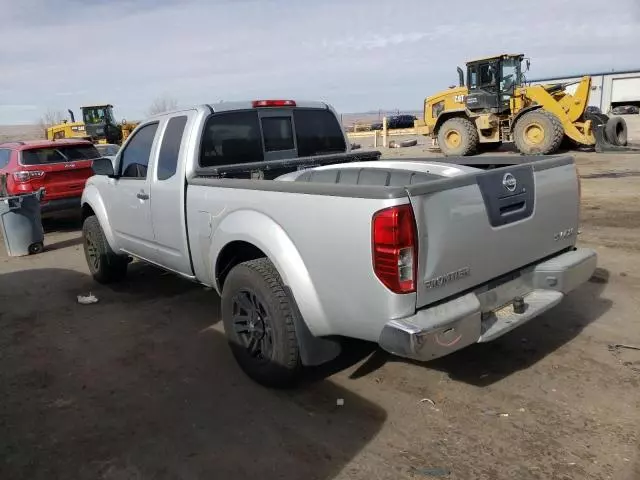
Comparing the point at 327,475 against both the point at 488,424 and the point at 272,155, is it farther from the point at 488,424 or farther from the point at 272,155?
the point at 272,155

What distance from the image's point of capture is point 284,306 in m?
3.47

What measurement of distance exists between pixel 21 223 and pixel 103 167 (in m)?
3.91

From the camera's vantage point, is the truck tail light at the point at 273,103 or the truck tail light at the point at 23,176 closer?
the truck tail light at the point at 273,103

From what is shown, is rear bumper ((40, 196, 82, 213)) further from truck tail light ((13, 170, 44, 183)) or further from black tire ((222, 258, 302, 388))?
black tire ((222, 258, 302, 388))

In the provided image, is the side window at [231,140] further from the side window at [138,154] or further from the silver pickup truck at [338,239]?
the side window at [138,154]

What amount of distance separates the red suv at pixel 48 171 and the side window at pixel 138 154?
4.61 metres

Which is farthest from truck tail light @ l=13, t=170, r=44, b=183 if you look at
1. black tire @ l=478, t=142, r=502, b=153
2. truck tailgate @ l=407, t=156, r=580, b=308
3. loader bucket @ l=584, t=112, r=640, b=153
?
black tire @ l=478, t=142, r=502, b=153

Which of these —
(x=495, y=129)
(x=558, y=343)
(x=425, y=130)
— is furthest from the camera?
(x=425, y=130)

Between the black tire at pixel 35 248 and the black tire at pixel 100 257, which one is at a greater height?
the black tire at pixel 100 257

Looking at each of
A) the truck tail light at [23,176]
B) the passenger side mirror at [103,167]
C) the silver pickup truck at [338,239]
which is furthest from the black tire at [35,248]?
the silver pickup truck at [338,239]

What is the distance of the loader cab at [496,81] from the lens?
1812 centimetres

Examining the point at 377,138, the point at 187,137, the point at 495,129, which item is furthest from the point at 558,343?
the point at 377,138

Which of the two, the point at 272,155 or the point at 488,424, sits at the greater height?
the point at 272,155

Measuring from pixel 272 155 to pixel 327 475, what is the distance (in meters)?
3.10
